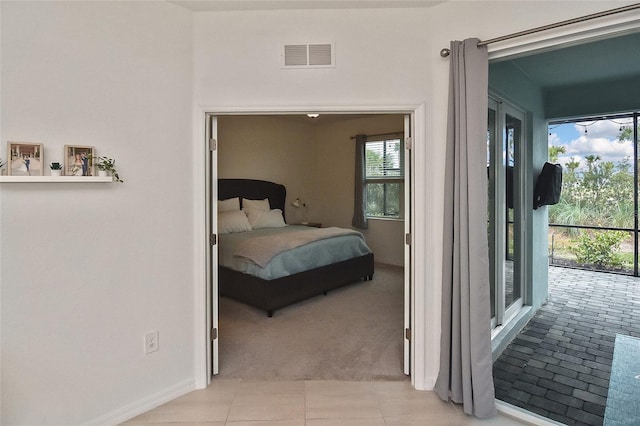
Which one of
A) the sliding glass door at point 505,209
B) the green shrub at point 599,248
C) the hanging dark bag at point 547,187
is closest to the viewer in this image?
the sliding glass door at point 505,209

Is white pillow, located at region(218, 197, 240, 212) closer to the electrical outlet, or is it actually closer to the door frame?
the door frame

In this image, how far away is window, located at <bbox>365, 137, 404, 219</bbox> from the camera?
611 cm

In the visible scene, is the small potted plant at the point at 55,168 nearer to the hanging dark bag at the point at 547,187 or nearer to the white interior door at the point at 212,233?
the white interior door at the point at 212,233

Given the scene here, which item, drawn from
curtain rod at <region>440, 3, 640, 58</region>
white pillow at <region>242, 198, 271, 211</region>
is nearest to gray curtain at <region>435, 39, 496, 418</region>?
curtain rod at <region>440, 3, 640, 58</region>

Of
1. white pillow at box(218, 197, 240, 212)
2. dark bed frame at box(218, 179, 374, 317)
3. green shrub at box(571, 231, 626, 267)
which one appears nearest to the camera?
dark bed frame at box(218, 179, 374, 317)

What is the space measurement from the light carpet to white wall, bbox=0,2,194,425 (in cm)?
63

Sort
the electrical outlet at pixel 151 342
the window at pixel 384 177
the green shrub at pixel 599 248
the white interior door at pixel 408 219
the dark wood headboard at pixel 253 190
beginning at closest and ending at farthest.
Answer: the electrical outlet at pixel 151 342, the white interior door at pixel 408 219, the green shrub at pixel 599 248, the dark wood headboard at pixel 253 190, the window at pixel 384 177

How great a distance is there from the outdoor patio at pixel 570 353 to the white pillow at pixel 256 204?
4.12 m

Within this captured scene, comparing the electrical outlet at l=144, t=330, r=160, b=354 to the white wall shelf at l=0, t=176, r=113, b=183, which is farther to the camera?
the electrical outlet at l=144, t=330, r=160, b=354

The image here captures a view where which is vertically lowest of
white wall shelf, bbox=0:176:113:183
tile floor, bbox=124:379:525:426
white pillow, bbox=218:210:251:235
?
tile floor, bbox=124:379:525:426

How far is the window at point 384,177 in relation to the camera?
20.1 ft

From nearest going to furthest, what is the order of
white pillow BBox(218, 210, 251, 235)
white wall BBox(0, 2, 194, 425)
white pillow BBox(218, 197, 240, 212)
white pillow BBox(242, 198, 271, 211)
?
white wall BBox(0, 2, 194, 425) < white pillow BBox(218, 210, 251, 235) < white pillow BBox(218, 197, 240, 212) < white pillow BBox(242, 198, 271, 211)

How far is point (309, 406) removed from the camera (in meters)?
2.22

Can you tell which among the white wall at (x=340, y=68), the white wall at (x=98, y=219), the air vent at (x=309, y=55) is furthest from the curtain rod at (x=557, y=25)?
the white wall at (x=98, y=219)
